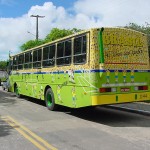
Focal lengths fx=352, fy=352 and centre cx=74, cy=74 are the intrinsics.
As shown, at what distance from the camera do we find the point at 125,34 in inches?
485

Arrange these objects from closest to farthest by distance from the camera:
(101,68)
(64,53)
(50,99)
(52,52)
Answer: (101,68), (64,53), (52,52), (50,99)

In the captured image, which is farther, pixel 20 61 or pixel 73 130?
pixel 20 61

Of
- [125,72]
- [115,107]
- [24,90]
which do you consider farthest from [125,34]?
[24,90]

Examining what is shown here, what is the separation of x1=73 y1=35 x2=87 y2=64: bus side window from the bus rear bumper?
1.44 m

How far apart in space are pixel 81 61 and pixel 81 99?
1.31 metres

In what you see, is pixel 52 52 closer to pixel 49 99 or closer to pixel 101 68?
pixel 49 99

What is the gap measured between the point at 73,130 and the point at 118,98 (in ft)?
7.41

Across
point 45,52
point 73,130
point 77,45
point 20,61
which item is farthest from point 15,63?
point 73,130

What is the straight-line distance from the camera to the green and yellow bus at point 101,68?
11500mm

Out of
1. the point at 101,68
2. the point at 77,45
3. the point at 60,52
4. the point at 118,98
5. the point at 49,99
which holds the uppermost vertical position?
the point at 77,45

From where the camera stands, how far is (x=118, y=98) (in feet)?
38.7

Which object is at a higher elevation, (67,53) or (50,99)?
(67,53)

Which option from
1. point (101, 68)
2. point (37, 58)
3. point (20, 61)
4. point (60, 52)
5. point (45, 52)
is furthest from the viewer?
point (20, 61)

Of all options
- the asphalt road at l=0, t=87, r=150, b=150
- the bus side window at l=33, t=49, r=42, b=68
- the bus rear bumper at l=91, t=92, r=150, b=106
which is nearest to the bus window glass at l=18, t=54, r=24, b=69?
the bus side window at l=33, t=49, r=42, b=68
